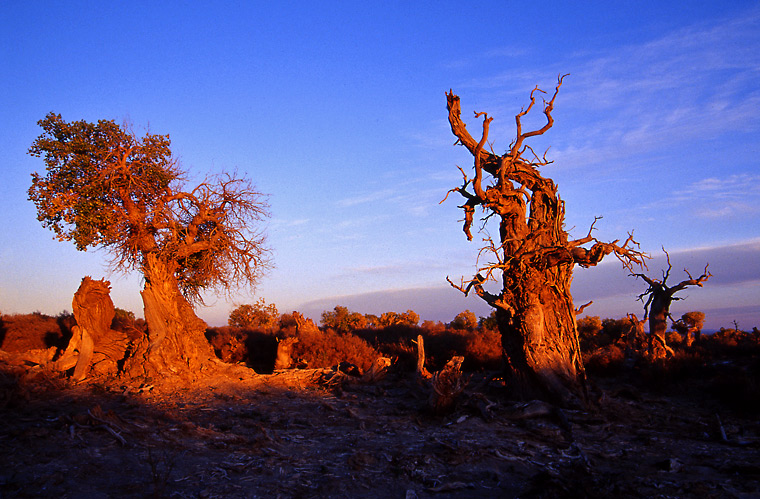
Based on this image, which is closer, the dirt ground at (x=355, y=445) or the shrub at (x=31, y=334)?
the dirt ground at (x=355, y=445)

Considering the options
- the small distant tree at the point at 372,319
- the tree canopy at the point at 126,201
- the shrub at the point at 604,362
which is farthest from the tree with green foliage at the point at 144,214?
the small distant tree at the point at 372,319

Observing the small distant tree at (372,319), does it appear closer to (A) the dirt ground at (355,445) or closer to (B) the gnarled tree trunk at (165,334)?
(B) the gnarled tree trunk at (165,334)

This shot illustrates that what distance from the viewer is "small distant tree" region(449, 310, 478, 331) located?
94.3 ft

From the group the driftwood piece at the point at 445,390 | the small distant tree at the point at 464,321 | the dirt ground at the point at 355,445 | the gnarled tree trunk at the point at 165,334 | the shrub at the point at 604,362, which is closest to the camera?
the dirt ground at the point at 355,445

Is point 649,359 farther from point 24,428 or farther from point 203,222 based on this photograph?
point 24,428

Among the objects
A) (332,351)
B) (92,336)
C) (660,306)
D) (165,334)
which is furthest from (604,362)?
(92,336)

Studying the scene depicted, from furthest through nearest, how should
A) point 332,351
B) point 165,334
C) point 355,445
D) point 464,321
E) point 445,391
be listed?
point 464,321, point 332,351, point 165,334, point 445,391, point 355,445

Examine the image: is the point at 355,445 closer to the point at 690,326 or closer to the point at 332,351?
the point at 332,351

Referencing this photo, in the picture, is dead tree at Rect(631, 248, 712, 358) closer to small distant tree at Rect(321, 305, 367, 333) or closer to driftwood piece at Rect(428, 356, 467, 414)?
driftwood piece at Rect(428, 356, 467, 414)

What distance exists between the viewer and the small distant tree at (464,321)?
94.3 feet

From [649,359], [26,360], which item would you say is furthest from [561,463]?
[26,360]

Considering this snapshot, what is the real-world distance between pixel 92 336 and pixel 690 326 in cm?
1821

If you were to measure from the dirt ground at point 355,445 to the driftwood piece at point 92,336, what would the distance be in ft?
4.46

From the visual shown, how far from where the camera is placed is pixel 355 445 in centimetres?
745
